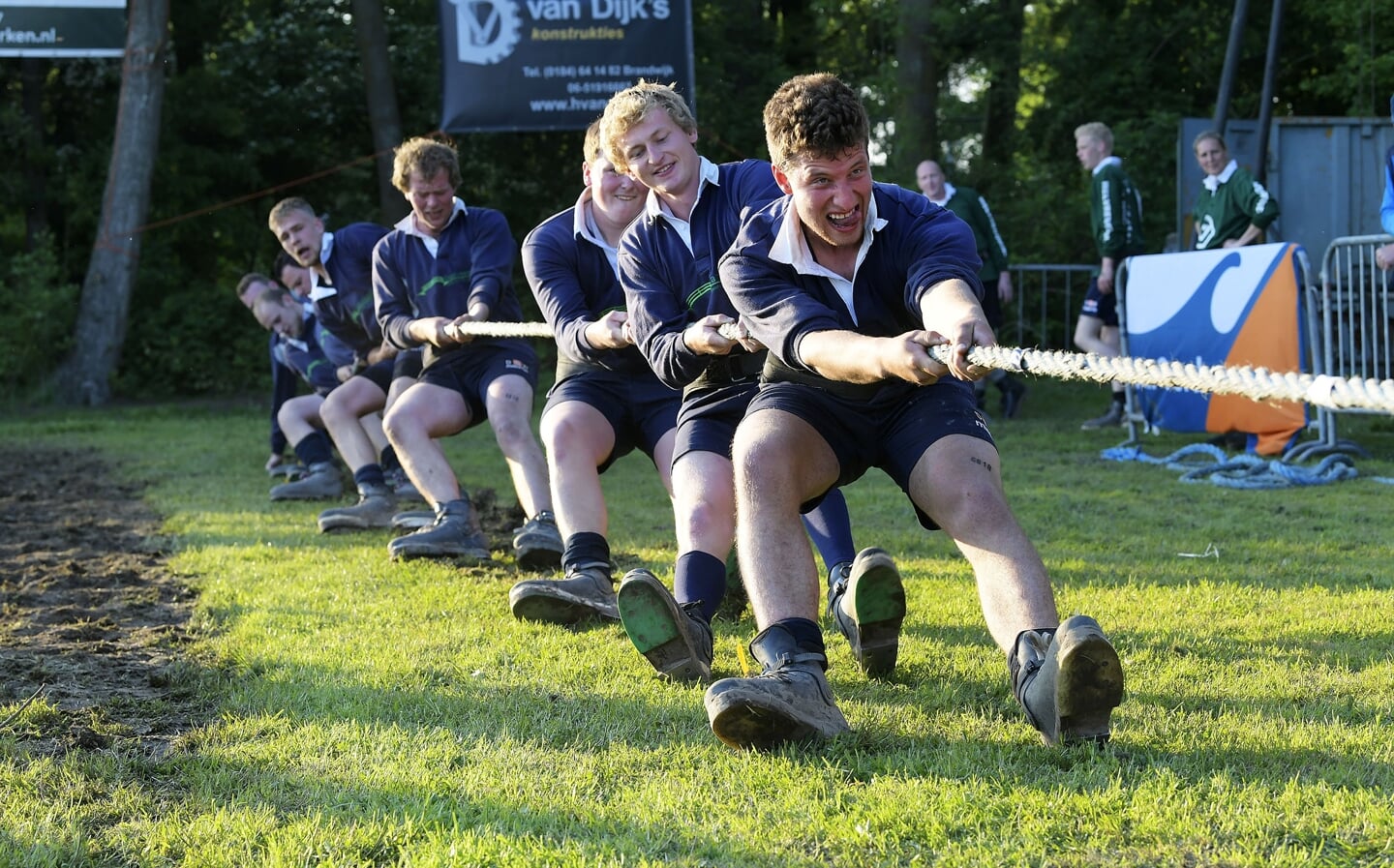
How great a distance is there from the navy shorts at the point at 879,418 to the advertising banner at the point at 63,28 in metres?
13.0

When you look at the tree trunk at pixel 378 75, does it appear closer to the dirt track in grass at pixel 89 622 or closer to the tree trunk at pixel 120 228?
the tree trunk at pixel 120 228

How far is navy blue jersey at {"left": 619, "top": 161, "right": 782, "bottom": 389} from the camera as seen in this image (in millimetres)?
4395

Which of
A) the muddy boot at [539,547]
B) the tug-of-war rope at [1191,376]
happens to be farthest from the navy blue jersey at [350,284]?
the tug-of-war rope at [1191,376]

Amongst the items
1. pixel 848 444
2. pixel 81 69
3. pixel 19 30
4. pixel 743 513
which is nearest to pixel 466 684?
pixel 743 513

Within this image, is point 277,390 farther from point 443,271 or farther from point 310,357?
point 443,271

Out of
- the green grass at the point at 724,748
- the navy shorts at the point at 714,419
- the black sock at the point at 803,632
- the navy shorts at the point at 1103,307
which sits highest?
the navy shorts at the point at 1103,307

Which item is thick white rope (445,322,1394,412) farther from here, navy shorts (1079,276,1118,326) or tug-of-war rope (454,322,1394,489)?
navy shorts (1079,276,1118,326)

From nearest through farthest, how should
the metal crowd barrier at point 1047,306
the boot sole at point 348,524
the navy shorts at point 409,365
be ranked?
1. the navy shorts at point 409,365
2. the boot sole at point 348,524
3. the metal crowd barrier at point 1047,306

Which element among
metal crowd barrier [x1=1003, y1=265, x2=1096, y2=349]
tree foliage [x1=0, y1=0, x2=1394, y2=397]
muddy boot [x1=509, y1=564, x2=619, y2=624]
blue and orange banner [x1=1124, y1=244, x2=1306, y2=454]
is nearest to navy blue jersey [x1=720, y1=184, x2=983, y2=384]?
muddy boot [x1=509, y1=564, x2=619, y2=624]

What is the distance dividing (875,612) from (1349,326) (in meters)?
5.98

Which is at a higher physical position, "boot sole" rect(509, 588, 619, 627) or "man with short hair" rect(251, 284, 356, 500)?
"man with short hair" rect(251, 284, 356, 500)

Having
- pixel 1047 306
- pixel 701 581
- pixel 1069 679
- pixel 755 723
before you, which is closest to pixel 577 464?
pixel 701 581

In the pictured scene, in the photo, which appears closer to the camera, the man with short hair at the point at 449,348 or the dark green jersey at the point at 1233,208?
the man with short hair at the point at 449,348

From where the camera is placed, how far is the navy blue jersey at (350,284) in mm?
7852
